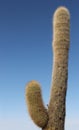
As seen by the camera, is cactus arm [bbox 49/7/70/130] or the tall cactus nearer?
the tall cactus

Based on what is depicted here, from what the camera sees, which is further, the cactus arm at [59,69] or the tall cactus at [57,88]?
the cactus arm at [59,69]

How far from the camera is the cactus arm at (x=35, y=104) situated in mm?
11789

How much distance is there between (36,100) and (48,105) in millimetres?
768

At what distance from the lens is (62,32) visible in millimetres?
12914

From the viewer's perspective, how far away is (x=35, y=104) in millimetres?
11781

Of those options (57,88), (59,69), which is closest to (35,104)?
(57,88)

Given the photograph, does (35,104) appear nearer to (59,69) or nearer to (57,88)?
(57,88)

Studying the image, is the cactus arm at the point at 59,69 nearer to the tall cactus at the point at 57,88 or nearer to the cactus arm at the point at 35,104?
the tall cactus at the point at 57,88

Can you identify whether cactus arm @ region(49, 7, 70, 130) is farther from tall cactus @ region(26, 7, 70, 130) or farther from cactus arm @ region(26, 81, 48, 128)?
cactus arm @ region(26, 81, 48, 128)

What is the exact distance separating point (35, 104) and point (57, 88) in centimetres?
108

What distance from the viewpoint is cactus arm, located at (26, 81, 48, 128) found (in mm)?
11789

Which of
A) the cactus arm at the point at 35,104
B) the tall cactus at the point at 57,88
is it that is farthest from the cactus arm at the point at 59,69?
the cactus arm at the point at 35,104

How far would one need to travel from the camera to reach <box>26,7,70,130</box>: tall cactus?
467 inches

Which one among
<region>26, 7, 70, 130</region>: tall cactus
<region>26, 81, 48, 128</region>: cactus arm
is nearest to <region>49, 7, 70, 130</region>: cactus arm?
<region>26, 7, 70, 130</region>: tall cactus
